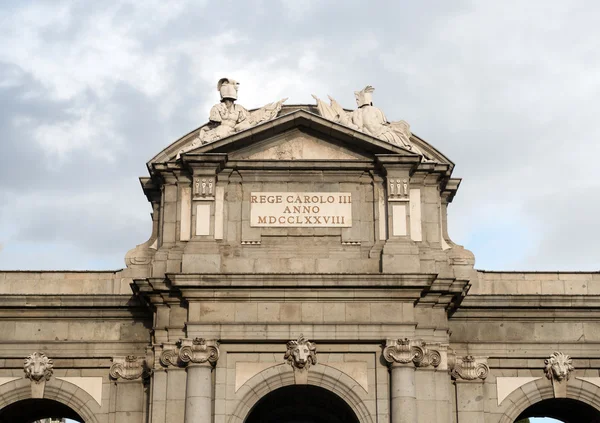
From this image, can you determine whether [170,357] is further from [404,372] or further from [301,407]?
[404,372]

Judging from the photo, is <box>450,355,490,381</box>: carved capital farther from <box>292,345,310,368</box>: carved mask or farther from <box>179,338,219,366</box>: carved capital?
<box>179,338,219,366</box>: carved capital

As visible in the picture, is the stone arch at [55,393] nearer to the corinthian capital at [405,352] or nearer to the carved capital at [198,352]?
the carved capital at [198,352]

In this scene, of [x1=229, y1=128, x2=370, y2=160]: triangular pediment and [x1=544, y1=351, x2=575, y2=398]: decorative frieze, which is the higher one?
[x1=229, y1=128, x2=370, y2=160]: triangular pediment

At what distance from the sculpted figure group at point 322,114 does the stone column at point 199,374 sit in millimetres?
5891

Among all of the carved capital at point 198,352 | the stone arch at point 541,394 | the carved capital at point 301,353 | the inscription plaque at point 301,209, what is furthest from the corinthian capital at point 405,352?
the carved capital at point 198,352

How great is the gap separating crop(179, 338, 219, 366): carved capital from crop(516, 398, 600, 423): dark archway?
30.2ft

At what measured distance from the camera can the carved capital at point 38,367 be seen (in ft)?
122

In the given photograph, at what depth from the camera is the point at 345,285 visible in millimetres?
35656

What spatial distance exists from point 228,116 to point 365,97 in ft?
13.3

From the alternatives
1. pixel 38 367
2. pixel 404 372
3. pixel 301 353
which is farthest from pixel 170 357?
pixel 404 372

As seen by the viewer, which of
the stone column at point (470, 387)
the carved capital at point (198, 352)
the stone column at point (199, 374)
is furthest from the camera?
the stone column at point (470, 387)

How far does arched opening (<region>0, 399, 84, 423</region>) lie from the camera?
125 feet

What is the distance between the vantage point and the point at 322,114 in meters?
38.3

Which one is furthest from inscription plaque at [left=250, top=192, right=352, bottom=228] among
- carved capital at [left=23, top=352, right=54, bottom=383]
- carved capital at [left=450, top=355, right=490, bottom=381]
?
carved capital at [left=23, top=352, right=54, bottom=383]
